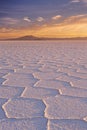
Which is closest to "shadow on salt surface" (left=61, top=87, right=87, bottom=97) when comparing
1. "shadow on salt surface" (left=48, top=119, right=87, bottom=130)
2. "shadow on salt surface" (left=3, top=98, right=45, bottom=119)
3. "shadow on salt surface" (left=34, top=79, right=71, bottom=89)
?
"shadow on salt surface" (left=34, top=79, right=71, bottom=89)

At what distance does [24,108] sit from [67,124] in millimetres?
363

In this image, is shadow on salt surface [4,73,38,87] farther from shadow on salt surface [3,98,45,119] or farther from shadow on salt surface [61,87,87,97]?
shadow on salt surface [3,98,45,119]

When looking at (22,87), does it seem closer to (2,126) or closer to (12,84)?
(12,84)

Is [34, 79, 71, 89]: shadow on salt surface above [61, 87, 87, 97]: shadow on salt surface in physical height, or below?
below

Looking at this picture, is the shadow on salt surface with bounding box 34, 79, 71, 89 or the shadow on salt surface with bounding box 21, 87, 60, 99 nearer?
the shadow on salt surface with bounding box 21, 87, 60, 99

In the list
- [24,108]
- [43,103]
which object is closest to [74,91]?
[43,103]

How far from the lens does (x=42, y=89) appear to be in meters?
2.31

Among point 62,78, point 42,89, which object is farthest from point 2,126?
point 62,78

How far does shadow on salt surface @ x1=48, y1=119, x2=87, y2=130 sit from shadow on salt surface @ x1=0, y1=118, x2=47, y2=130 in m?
0.04

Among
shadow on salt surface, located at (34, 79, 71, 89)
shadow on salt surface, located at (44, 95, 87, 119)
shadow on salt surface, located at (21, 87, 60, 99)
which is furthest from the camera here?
shadow on salt surface, located at (34, 79, 71, 89)

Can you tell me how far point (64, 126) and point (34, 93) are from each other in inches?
28.1

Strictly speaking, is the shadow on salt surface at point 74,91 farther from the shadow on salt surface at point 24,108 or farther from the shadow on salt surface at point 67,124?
the shadow on salt surface at point 67,124

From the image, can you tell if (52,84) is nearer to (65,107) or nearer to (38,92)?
(38,92)

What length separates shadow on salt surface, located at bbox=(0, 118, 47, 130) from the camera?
4.78ft
